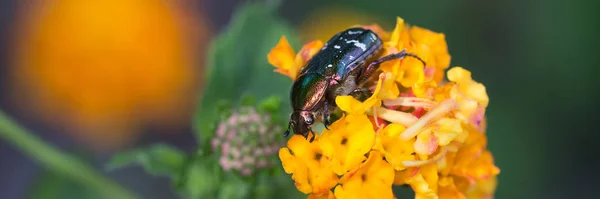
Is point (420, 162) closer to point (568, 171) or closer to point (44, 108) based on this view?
point (44, 108)

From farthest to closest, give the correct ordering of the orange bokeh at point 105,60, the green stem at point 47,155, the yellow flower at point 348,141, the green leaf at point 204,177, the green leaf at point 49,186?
1. the orange bokeh at point 105,60
2. the green leaf at point 49,186
3. the green stem at point 47,155
4. the green leaf at point 204,177
5. the yellow flower at point 348,141

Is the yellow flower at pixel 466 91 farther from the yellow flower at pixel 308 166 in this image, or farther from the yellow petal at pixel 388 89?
the yellow flower at pixel 308 166

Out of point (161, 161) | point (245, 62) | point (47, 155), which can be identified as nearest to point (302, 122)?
point (161, 161)

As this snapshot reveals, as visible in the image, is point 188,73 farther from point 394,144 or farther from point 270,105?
point 394,144

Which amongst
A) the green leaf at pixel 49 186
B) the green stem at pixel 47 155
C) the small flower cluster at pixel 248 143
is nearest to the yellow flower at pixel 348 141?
the small flower cluster at pixel 248 143

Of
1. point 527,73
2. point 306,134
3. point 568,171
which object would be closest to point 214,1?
point 527,73

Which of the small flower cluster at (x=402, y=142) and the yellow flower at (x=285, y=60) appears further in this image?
the yellow flower at (x=285, y=60)

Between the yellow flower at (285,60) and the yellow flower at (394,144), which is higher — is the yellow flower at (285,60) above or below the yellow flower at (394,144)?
above
